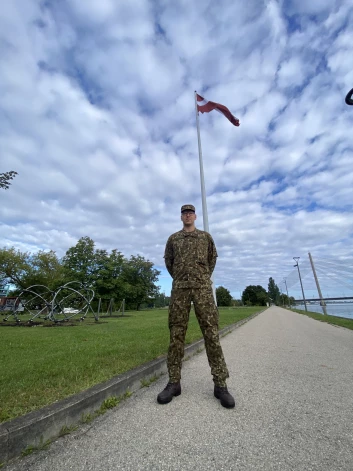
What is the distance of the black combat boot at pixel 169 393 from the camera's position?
300cm

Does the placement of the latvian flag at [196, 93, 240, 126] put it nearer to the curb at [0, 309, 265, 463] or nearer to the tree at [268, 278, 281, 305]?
the curb at [0, 309, 265, 463]

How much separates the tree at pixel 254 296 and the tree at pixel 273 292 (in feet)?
20.5

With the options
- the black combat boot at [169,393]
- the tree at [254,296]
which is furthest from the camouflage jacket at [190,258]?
the tree at [254,296]

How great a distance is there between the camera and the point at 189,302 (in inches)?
133

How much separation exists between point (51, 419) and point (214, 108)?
1370 cm

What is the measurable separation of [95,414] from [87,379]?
2.26 ft

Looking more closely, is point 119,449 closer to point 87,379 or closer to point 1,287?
point 87,379

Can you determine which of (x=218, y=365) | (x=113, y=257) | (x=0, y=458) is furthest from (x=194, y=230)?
Answer: (x=113, y=257)

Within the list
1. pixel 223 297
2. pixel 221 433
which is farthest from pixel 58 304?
pixel 223 297

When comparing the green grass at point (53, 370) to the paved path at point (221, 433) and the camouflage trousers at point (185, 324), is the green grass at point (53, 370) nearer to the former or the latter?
the paved path at point (221, 433)

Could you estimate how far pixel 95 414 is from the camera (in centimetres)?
270

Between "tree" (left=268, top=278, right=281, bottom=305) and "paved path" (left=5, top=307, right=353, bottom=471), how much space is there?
138m

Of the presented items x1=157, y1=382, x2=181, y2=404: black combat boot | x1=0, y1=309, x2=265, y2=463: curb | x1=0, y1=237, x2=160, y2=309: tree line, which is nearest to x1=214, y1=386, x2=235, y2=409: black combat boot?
x1=157, y1=382, x2=181, y2=404: black combat boot

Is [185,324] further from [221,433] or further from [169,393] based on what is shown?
[221,433]
